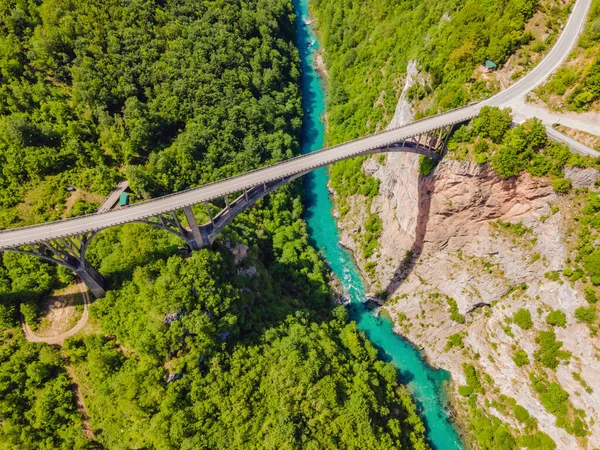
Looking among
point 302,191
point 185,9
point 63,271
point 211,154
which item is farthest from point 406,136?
point 185,9

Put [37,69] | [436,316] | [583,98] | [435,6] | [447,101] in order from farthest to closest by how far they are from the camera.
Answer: [435,6], [37,69], [436,316], [447,101], [583,98]

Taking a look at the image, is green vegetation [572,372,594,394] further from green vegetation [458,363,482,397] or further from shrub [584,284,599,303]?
green vegetation [458,363,482,397]

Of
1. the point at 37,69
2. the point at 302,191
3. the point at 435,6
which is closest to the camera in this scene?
the point at 37,69

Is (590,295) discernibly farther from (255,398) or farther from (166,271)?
(166,271)

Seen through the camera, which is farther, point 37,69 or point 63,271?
point 37,69

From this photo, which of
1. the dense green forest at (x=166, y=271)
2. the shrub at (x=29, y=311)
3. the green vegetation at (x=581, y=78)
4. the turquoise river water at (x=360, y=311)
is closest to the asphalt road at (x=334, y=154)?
the green vegetation at (x=581, y=78)

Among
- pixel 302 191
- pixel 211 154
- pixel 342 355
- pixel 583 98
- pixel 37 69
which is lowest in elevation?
pixel 342 355

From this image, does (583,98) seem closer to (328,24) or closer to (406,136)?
(406,136)
